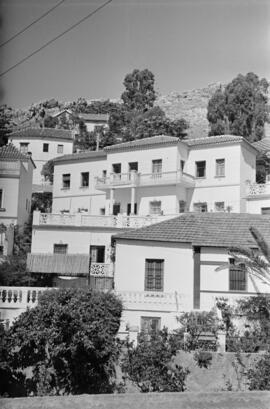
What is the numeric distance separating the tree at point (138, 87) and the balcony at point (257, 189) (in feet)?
7.65

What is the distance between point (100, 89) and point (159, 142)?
146 inches

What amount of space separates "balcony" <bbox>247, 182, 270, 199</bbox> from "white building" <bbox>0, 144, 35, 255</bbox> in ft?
12.7

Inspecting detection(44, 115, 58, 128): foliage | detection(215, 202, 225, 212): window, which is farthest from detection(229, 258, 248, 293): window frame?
detection(44, 115, 58, 128): foliage

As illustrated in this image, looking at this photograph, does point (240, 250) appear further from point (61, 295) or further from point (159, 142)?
point (159, 142)

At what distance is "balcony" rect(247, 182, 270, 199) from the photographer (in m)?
8.23

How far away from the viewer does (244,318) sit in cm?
604

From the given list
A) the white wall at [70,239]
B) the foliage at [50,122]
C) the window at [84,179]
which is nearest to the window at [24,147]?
the foliage at [50,122]

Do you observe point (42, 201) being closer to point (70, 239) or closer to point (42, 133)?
point (70, 239)

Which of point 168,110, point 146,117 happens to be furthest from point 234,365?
point 168,110

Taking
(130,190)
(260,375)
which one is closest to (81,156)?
(130,190)

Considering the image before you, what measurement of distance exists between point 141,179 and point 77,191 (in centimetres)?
136

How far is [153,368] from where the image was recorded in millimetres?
4863

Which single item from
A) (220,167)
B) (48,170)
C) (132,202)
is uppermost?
(220,167)

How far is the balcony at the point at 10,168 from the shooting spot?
14.5 ft
